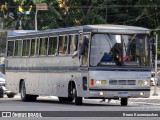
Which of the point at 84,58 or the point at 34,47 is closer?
the point at 84,58

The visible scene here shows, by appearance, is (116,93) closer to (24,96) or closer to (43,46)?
(43,46)

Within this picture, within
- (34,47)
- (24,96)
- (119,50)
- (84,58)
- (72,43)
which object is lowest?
(24,96)

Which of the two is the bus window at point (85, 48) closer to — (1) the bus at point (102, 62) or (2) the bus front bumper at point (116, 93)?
(1) the bus at point (102, 62)

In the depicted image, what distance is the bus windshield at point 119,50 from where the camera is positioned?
30.3 meters

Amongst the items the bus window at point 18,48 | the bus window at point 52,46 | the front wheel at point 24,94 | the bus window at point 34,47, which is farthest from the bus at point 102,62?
the bus window at point 18,48

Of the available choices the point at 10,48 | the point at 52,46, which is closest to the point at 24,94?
the point at 10,48

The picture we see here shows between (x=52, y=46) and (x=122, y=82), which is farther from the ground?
(x=52, y=46)

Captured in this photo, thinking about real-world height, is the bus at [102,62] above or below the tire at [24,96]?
above

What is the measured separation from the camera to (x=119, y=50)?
100 feet

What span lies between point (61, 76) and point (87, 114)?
43.8ft

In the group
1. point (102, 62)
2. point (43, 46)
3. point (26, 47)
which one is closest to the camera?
point (102, 62)

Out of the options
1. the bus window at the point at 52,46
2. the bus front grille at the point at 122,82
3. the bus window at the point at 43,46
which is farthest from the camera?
the bus window at the point at 43,46

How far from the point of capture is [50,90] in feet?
113

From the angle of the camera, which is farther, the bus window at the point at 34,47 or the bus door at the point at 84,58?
the bus window at the point at 34,47
